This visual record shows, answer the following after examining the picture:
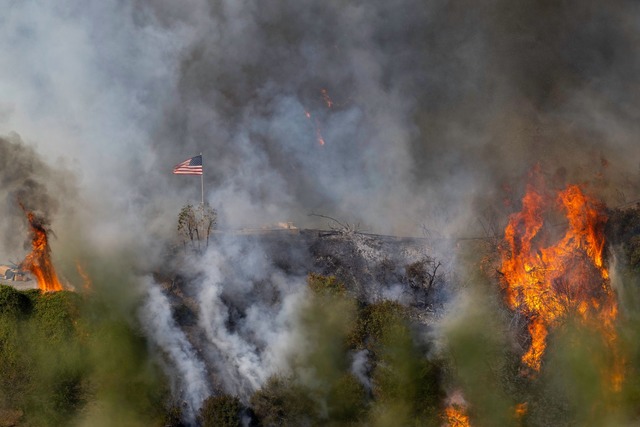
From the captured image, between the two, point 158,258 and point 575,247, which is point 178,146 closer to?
point 158,258

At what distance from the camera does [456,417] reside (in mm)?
25797

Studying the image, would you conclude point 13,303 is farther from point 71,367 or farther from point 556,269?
point 556,269

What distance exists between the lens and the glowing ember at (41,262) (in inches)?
1234

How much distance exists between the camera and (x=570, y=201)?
33.1 m

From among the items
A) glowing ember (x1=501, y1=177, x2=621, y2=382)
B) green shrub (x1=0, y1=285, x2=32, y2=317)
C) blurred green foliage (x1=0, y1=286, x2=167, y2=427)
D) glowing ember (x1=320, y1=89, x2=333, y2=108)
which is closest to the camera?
blurred green foliage (x1=0, y1=286, x2=167, y2=427)

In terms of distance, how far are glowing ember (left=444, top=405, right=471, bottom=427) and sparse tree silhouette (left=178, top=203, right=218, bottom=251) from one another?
1431cm

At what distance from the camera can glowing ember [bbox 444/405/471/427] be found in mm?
25719

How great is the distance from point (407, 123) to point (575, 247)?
50.3ft

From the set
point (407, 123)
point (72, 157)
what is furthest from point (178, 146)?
point (407, 123)

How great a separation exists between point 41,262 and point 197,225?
7.59m

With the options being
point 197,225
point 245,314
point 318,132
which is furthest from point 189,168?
point 318,132

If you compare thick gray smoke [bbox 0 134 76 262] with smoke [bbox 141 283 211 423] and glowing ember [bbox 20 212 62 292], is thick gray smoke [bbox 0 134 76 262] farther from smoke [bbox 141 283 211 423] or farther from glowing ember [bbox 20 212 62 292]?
smoke [bbox 141 283 211 423]

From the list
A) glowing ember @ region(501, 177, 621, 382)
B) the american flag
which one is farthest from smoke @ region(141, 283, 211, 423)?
glowing ember @ region(501, 177, 621, 382)

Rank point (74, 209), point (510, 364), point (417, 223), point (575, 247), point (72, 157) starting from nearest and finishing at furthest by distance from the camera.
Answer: point (510, 364), point (575, 247), point (74, 209), point (72, 157), point (417, 223)
